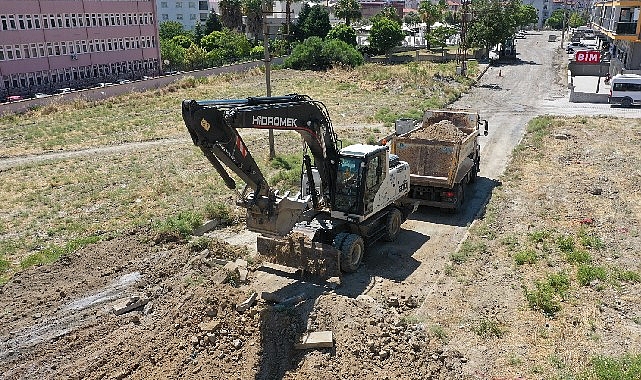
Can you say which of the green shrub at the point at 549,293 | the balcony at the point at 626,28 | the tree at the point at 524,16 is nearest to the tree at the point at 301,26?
the tree at the point at 524,16

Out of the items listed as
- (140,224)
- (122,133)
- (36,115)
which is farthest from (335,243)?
(36,115)

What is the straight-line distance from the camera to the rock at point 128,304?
1161cm

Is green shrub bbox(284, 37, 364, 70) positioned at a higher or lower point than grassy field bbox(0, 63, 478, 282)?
higher

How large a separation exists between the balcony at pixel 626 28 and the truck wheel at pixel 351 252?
39087mm

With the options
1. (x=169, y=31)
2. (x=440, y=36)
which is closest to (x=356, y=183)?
(x=440, y=36)

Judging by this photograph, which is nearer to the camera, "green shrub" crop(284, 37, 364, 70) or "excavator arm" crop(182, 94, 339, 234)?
"excavator arm" crop(182, 94, 339, 234)

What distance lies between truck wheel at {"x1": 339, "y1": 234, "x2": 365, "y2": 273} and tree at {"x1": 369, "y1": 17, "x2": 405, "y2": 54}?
5989cm

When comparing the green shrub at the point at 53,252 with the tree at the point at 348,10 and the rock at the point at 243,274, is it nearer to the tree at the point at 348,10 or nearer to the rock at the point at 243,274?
the rock at the point at 243,274

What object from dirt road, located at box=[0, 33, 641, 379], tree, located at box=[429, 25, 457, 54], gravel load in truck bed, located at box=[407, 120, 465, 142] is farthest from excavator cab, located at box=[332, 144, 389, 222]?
tree, located at box=[429, 25, 457, 54]

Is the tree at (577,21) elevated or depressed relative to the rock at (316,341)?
elevated

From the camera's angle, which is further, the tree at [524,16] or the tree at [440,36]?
the tree at [440,36]

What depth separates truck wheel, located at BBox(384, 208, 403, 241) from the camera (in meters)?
15.3

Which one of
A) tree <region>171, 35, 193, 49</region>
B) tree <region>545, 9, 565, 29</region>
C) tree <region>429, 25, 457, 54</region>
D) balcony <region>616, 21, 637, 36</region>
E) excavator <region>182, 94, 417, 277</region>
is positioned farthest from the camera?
tree <region>545, 9, 565, 29</region>

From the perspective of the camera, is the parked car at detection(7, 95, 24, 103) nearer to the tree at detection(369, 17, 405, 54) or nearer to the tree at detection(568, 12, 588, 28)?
the tree at detection(369, 17, 405, 54)
